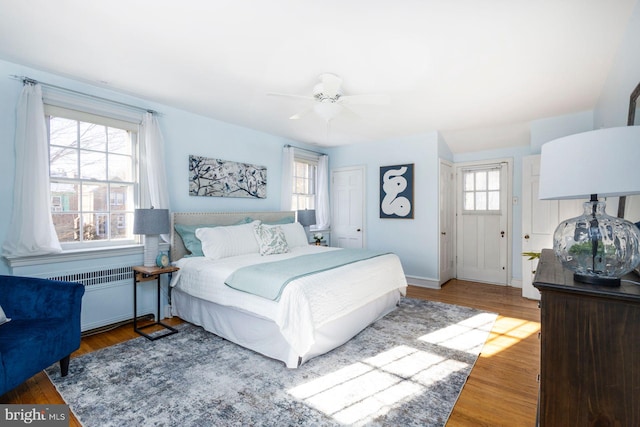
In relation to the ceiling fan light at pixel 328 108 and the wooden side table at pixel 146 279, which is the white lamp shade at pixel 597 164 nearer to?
the ceiling fan light at pixel 328 108

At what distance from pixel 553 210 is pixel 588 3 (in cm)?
299

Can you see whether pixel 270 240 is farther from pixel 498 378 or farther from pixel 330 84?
pixel 498 378

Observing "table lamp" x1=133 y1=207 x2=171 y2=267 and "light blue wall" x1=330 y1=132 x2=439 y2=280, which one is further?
"light blue wall" x1=330 y1=132 x2=439 y2=280

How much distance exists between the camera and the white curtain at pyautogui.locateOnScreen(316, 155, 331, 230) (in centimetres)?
580

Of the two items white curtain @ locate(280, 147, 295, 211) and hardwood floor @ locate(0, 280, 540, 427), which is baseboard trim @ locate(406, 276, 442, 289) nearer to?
hardwood floor @ locate(0, 280, 540, 427)

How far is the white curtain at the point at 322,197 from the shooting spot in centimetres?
580

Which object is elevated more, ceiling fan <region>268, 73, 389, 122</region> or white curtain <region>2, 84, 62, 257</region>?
ceiling fan <region>268, 73, 389, 122</region>

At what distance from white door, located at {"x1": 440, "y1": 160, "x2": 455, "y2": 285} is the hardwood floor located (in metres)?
1.20

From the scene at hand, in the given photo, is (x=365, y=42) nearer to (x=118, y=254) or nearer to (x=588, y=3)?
(x=588, y=3)

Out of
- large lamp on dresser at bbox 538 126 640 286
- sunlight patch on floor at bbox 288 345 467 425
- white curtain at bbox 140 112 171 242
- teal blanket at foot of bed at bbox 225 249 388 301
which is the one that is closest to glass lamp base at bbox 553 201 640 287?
large lamp on dresser at bbox 538 126 640 286

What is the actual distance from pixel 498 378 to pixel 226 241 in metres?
2.85

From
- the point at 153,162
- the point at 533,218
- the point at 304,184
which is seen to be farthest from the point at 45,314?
the point at 533,218

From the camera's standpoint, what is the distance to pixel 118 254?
3.21 metres

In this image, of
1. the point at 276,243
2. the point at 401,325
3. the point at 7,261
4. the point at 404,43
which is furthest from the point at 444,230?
the point at 7,261
